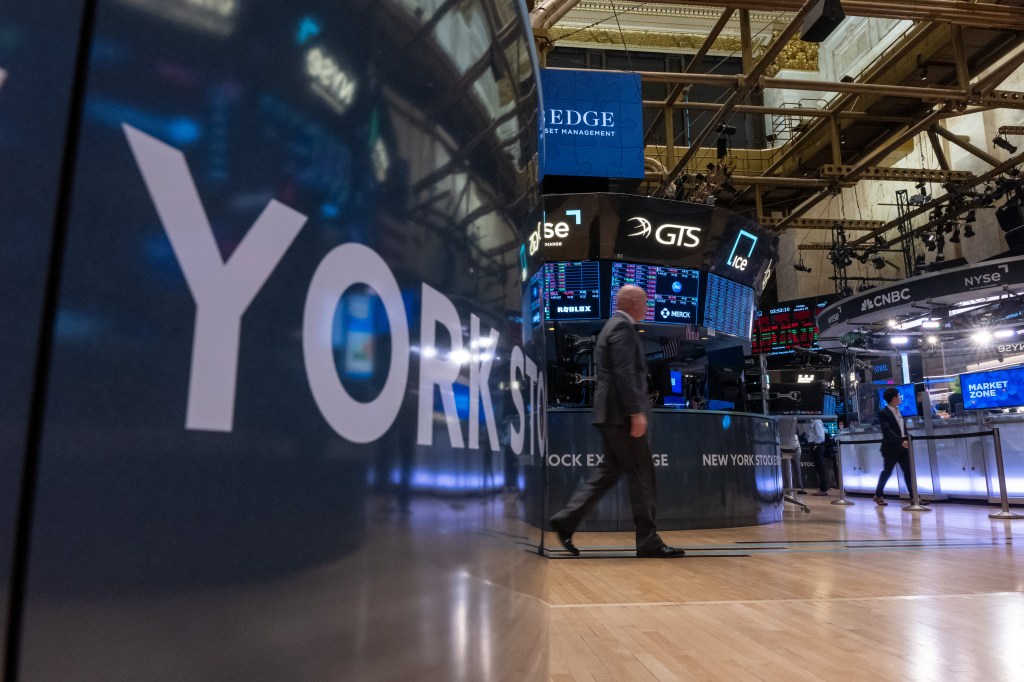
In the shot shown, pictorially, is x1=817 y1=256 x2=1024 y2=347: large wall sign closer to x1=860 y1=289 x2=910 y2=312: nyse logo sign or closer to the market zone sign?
x1=860 y1=289 x2=910 y2=312: nyse logo sign

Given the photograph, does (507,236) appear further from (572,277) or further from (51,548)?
(572,277)

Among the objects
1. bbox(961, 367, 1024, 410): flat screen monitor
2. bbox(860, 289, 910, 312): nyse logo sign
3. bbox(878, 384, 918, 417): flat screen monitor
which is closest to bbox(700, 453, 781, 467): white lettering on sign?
bbox(961, 367, 1024, 410): flat screen monitor

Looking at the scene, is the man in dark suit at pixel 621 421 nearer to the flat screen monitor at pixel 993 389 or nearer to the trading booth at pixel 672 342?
the trading booth at pixel 672 342

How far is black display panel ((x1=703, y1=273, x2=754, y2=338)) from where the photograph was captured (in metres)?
7.37

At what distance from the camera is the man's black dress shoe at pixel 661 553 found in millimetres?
3748

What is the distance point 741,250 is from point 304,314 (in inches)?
304

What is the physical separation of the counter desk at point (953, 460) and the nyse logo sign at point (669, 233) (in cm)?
331

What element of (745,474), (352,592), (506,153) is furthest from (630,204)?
(352,592)

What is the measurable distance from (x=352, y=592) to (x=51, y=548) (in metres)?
0.27

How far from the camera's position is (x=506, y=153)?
106 centimetres

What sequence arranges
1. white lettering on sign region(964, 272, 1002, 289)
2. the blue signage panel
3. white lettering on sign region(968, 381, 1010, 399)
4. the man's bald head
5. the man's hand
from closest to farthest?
the man's hand, the man's bald head, the blue signage panel, white lettering on sign region(968, 381, 1010, 399), white lettering on sign region(964, 272, 1002, 289)

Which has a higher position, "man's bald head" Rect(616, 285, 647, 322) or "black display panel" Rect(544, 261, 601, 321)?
"black display panel" Rect(544, 261, 601, 321)

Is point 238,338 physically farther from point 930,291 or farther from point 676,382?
point 930,291

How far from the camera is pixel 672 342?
7934mm
